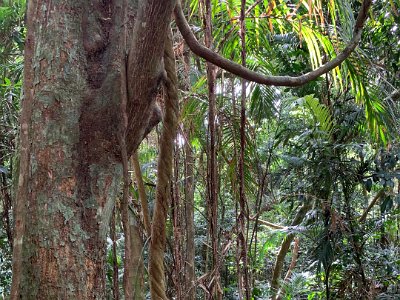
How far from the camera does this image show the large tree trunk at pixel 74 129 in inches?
31.9

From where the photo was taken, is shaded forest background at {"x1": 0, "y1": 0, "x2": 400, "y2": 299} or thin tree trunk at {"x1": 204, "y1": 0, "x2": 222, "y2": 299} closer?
thin tree trunk at {"x1": 204, "y1": 0, "x2": 222, "y2": 299}

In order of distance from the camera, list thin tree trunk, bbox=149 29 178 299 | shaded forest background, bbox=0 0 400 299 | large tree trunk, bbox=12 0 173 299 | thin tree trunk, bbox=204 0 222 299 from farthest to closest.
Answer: shaded forest background, bbox=0 0 400 299 → thin tree trunk, bbox=204 0 222 299 → thin tree trunk, bbox=149 29 178 299 → large tree trunk, bbox=12 0 173 299

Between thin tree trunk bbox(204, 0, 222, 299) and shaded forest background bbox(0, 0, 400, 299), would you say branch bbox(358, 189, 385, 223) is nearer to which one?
shaded forest background bbox(0, 0, 400, 299)

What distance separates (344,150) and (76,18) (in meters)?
2.20

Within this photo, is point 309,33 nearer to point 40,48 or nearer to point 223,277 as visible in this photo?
point 40,48

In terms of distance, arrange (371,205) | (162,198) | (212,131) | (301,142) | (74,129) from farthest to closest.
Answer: (371,205) → (301,142) → (212,131) → (162,198) → (74,129)

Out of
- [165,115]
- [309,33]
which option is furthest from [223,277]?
[165,115]

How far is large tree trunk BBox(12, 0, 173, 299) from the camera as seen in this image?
2.66ft

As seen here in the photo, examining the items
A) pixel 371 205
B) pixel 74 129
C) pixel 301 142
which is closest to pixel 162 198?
pixel 74 129

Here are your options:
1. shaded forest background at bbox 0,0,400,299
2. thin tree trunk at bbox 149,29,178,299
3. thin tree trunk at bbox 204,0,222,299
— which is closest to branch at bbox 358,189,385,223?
shaded forest background at bbox 0,0,400,299

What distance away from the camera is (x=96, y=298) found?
0.84 m

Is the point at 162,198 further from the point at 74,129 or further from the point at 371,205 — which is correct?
the point at 371,205

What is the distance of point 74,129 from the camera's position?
90 cm

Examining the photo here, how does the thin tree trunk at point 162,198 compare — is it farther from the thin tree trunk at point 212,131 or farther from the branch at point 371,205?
the branch at point 371,205
